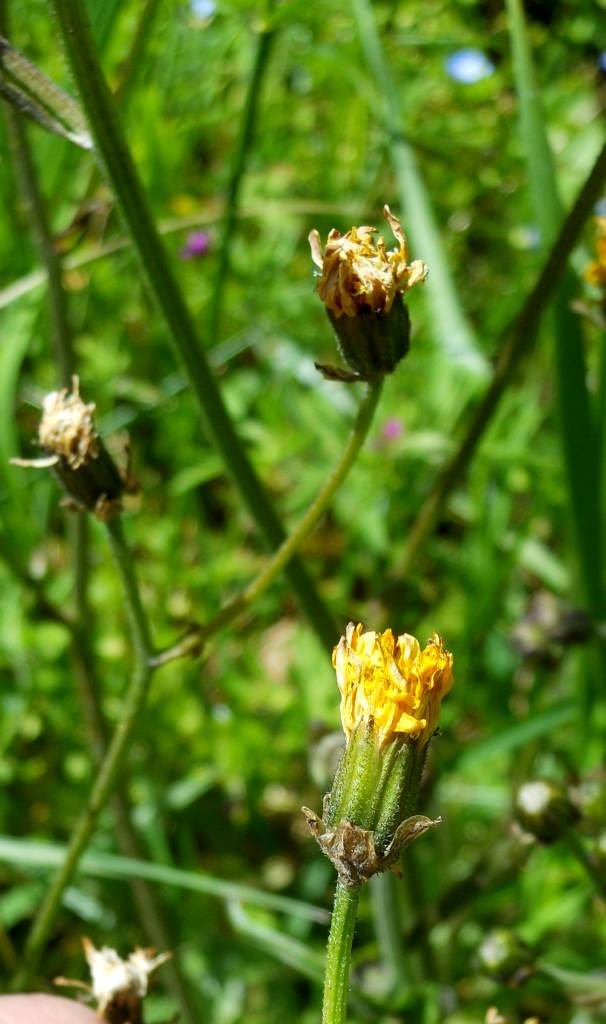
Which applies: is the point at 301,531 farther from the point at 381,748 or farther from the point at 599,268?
the point at 599,268

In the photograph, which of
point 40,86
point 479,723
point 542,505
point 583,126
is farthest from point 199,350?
point 583,126

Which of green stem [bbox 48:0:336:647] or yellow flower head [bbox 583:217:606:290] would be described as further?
yellow flower head [bbox 583:217:606:290]

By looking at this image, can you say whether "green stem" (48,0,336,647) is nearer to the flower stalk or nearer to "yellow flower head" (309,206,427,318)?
"yellow flower head" (309,206,427,318)

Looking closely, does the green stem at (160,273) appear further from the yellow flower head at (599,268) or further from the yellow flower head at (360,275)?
the yellow flower head at (599,268)

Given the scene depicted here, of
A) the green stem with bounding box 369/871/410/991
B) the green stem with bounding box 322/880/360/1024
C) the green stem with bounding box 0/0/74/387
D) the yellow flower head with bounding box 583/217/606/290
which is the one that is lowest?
the green stem with bounding box 322/880/360/1024

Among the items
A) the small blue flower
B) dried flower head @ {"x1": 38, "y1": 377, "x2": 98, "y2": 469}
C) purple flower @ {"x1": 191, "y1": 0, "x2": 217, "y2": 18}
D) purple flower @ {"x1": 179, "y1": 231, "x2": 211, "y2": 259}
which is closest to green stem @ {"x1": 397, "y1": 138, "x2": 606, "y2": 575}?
dried flower head @ {"x1": 38, "y1": 377, "x2": 98, "y2": 469}

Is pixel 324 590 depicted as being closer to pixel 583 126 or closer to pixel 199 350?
pixel 583 126

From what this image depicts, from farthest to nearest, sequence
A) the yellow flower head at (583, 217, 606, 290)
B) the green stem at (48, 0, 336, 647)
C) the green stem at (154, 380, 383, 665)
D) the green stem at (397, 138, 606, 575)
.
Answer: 1. the yellow flower head at (583, 217, 606, 290)
2. the green stem at (397, 138, 606, 575)
3. the green stem at (154, 380, 383, 665)
4. the green stem at (48, 0, 336, 647)

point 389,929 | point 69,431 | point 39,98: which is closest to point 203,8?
point 39,98
